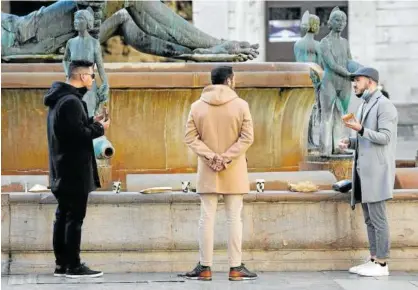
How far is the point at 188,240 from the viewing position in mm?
11188

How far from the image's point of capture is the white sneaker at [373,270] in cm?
1100

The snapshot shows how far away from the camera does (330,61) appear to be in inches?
601

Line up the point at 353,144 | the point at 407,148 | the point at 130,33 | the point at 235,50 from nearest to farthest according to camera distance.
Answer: the point at 353,144 < the point at 235,50 < the point at 130,33 < the point at 407,148

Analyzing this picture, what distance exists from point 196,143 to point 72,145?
37.6 inches

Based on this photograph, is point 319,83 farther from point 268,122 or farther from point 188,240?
point 188,240

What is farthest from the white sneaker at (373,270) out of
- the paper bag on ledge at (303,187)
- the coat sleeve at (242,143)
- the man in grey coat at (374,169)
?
the coat sleeve at (242,143)

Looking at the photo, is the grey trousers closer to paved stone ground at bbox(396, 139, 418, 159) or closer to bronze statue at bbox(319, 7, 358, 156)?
bronze statue at bbox(319, 7, 358, 156)


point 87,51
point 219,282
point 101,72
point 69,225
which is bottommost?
point 219,282

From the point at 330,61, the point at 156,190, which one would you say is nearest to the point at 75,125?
the point at 156,190

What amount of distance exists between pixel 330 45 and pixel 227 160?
16.9ft

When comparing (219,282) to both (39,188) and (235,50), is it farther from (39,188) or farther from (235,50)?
(235,50)

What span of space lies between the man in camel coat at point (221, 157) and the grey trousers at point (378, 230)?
1.15m

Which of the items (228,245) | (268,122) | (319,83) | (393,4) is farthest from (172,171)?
(393,4)

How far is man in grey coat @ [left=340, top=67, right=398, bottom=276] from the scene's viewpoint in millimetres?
10977
